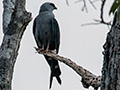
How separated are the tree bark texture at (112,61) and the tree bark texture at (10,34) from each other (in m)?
1.91

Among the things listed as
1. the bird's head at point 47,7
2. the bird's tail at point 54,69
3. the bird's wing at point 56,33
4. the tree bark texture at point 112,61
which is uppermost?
the bird's head at point 47,7

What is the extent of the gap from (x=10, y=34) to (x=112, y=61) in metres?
2.26

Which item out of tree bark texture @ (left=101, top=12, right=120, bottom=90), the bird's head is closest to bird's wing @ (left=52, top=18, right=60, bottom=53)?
the bird's head

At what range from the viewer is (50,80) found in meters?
6.12

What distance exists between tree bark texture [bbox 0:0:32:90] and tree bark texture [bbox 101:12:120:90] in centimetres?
191

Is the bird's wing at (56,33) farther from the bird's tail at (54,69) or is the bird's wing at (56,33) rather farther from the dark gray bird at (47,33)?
the bird's tail at (54,69)

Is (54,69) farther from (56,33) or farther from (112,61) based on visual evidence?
(112,61)

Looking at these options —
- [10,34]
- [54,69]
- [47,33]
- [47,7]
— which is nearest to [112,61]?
[10,34]

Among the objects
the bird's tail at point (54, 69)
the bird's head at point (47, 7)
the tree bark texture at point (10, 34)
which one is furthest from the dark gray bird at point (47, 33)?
the tree bark texture at point (10, 34)

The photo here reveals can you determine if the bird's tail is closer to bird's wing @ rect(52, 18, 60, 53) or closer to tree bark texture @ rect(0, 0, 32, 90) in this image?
bird's wing @ rect(52, 18, 60, 53)

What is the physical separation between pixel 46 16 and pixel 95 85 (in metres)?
3.13

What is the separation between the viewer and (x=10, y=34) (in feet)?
13.0

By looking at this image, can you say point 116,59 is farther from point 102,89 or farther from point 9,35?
point 9,35

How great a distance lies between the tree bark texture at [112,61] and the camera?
1.96m
